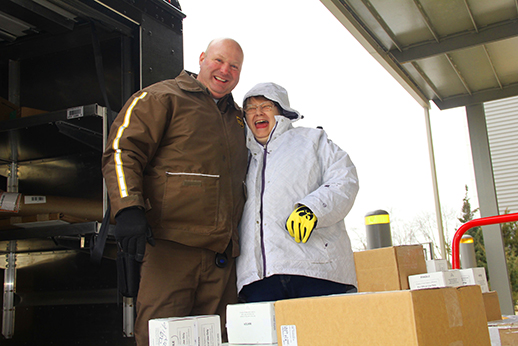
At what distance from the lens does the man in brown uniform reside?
6.36ft

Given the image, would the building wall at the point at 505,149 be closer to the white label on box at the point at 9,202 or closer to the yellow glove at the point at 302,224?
the yellow glove at the point at 302,224

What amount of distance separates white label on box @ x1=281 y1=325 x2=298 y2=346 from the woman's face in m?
1.08

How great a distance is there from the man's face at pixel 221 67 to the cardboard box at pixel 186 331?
3.93 feet

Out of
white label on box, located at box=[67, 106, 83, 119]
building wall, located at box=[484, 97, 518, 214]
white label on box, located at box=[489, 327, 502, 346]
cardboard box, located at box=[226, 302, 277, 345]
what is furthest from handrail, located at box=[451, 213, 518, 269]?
building wall, located at box=[484, 97, 518, 214]

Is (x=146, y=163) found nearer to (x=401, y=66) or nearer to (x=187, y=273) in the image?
(x=187, y=273)

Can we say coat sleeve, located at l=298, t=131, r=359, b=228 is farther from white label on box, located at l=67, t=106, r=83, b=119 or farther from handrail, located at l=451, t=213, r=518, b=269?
handrail, located at l=451, t=213, r=518, b=269

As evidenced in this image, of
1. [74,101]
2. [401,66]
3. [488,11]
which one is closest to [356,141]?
[401,66]

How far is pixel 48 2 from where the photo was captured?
2.46 metres

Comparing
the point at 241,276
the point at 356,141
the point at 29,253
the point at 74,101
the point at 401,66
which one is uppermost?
the point at 356,141

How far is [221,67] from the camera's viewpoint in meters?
2.35

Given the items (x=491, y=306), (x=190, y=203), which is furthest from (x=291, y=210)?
(x=491, y=306)

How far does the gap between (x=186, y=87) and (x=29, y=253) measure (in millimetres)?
1698

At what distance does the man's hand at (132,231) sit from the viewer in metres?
1.79

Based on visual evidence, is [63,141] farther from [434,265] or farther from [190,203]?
[434,265]
